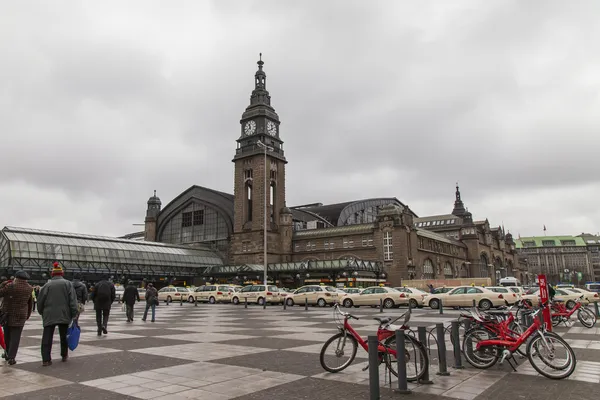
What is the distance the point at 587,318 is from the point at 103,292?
17814 millimetres

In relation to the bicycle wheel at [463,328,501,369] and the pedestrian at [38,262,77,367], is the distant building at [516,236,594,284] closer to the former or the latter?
the bicycle wheel at [463,328,501,369]

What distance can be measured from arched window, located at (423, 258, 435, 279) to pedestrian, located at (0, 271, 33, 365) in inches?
2978

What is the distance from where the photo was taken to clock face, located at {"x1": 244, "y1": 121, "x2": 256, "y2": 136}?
85.8 m

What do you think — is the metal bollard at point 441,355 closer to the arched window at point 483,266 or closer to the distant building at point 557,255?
the arched window at point 483,266

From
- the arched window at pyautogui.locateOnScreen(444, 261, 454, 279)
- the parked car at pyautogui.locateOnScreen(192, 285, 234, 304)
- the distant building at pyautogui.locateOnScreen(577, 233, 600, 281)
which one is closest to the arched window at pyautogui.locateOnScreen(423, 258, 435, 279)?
the arched window at pyautogui.locateOnScreen(444, 261, 454, 279)

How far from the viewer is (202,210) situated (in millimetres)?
96938

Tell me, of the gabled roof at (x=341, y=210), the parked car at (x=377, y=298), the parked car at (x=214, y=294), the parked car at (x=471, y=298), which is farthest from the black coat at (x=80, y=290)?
the gabled roof at (x=341, y=210)

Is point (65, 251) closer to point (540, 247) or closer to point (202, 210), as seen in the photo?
point (202, 210)

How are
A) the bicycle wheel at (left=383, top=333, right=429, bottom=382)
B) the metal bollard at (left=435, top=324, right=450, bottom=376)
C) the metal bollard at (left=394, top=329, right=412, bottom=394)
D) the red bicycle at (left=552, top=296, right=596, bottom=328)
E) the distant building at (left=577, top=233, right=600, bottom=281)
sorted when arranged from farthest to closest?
the distant building at (left=577, top=233, right=600, bottom=281), the red bicycle at (left=552, top=296, right=596, bottom=328), the metal bollard at (left=435, top=324, right=450, bottom=376), the bicycle wheel at (left=383, top=333, right=429, bottom=382), the metal bollard at (left=394, top=329, right=412, bottom=394)

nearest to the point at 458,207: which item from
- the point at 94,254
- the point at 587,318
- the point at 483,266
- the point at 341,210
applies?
the point at 483,266

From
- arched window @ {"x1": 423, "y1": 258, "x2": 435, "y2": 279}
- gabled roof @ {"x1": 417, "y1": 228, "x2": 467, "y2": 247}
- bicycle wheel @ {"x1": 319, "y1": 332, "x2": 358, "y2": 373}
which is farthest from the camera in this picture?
gabled roof @ {"x1": 417, "y1": 228, "x2": 467, "y2": 247}

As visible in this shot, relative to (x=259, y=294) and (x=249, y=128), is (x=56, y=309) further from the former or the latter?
(x=249, y=128)

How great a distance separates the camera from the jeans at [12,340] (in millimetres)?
9484

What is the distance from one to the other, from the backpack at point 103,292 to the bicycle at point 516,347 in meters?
11.4
